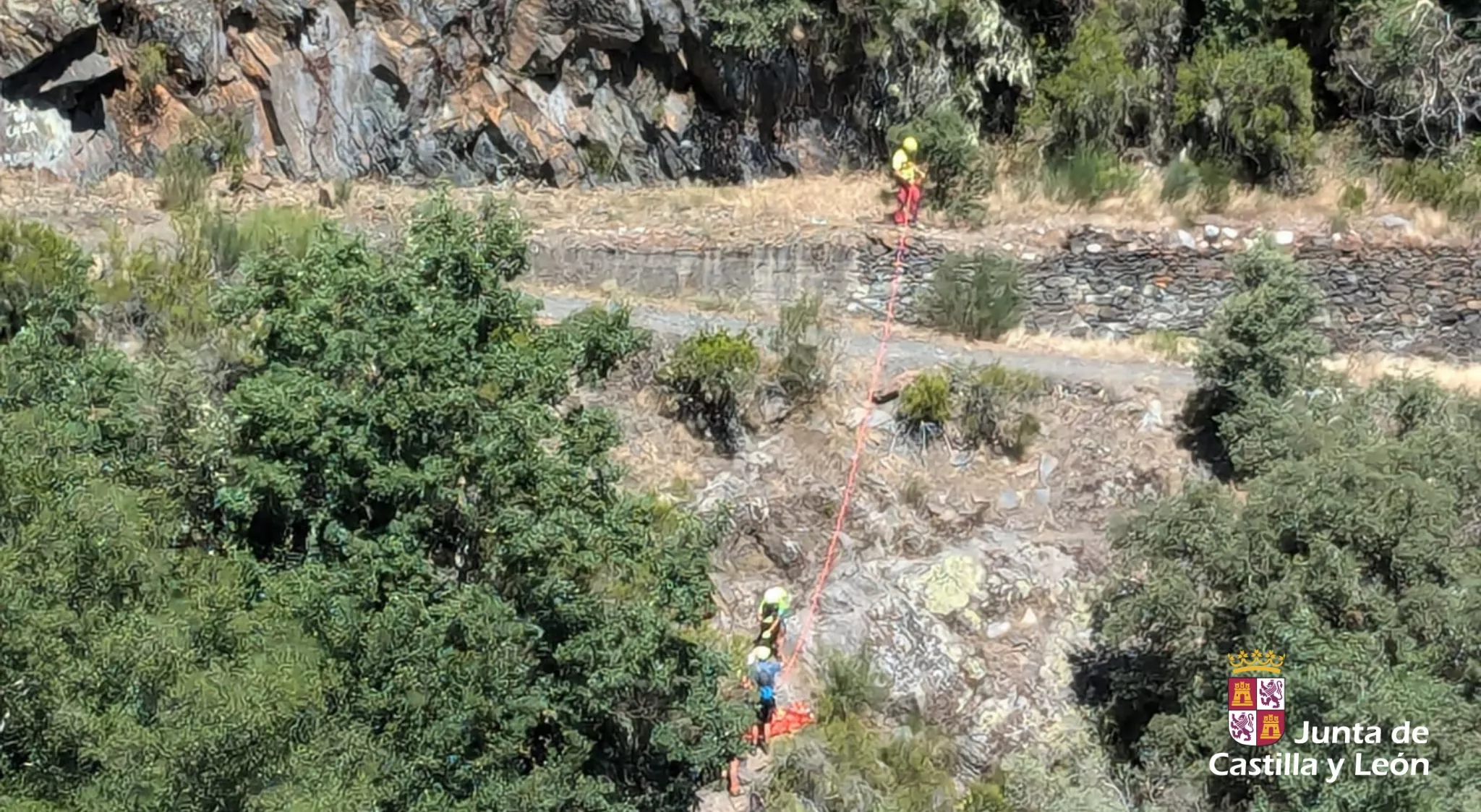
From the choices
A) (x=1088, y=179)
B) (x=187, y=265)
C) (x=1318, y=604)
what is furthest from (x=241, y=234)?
(x=1318, y=604)

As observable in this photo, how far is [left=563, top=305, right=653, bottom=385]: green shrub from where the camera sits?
13.2 m

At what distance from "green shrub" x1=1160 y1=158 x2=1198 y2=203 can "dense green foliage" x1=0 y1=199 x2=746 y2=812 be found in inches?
397

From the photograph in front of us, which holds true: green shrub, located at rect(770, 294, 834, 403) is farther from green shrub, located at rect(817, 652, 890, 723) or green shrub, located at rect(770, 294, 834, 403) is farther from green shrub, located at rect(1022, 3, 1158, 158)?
green shrub, located at rect(1022, 3, 1158, 158)

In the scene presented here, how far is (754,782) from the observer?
14.8m

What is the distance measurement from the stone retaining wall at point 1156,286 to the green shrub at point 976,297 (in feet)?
0.78

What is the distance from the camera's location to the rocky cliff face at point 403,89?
822 inches

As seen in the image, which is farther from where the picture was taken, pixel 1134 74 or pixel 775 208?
pixel 1134 74

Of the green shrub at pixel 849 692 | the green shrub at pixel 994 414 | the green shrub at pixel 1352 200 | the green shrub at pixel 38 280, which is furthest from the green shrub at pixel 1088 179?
the green shrub at pixel 38 280

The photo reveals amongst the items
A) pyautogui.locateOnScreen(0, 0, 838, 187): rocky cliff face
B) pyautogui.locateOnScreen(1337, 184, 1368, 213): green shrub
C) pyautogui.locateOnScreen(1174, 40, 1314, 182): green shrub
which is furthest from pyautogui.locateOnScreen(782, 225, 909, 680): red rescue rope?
pyautogui.locateOnScreen(1337, 184, 1368, 213): green shrub

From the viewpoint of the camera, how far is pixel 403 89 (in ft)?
70.7

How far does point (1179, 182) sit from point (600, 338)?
10467mm

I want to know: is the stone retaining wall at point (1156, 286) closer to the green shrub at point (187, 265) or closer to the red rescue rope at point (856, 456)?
the red rescue rope at point (856, 456)

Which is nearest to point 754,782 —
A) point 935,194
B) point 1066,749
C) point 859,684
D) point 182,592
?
point 859,684

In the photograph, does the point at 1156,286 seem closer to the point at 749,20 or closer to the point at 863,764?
the point at 749,20
